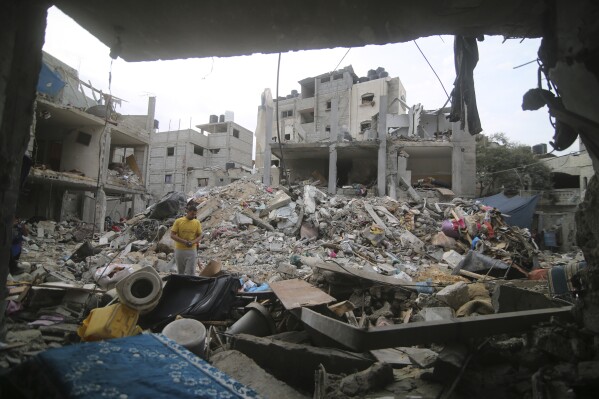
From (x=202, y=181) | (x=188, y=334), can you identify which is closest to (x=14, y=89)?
(x=188, y=334)

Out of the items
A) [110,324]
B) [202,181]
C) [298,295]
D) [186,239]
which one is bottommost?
[110,324]

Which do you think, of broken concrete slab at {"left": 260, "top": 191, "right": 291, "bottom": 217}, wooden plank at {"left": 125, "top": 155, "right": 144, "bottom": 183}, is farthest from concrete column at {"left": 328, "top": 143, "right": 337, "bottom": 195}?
wooden plank at {"left": 125, "top": 155, "right": 144, "bottom": 183}

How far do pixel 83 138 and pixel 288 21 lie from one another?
16.8m

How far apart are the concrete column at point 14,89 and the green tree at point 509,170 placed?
24160mm

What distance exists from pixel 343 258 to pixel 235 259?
11.0 ft

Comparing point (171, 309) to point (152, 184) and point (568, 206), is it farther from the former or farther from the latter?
point (152, 184)

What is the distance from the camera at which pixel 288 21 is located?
2.31 metres

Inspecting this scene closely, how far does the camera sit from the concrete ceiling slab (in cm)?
219

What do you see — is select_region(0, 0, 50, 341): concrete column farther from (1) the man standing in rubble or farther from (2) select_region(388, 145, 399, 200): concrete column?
(2) select_region(388, 145, 399, 200): concrete column

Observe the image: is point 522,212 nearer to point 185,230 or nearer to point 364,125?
point 185,230

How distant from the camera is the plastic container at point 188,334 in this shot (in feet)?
10.7

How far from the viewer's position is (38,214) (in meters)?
15.5

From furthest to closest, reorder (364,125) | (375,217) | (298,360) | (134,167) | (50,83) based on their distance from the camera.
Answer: (364,125) < (134,167) < (375,217) < (50,83) < (298,360)

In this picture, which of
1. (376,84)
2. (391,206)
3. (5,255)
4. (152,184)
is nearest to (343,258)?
(391,206)
